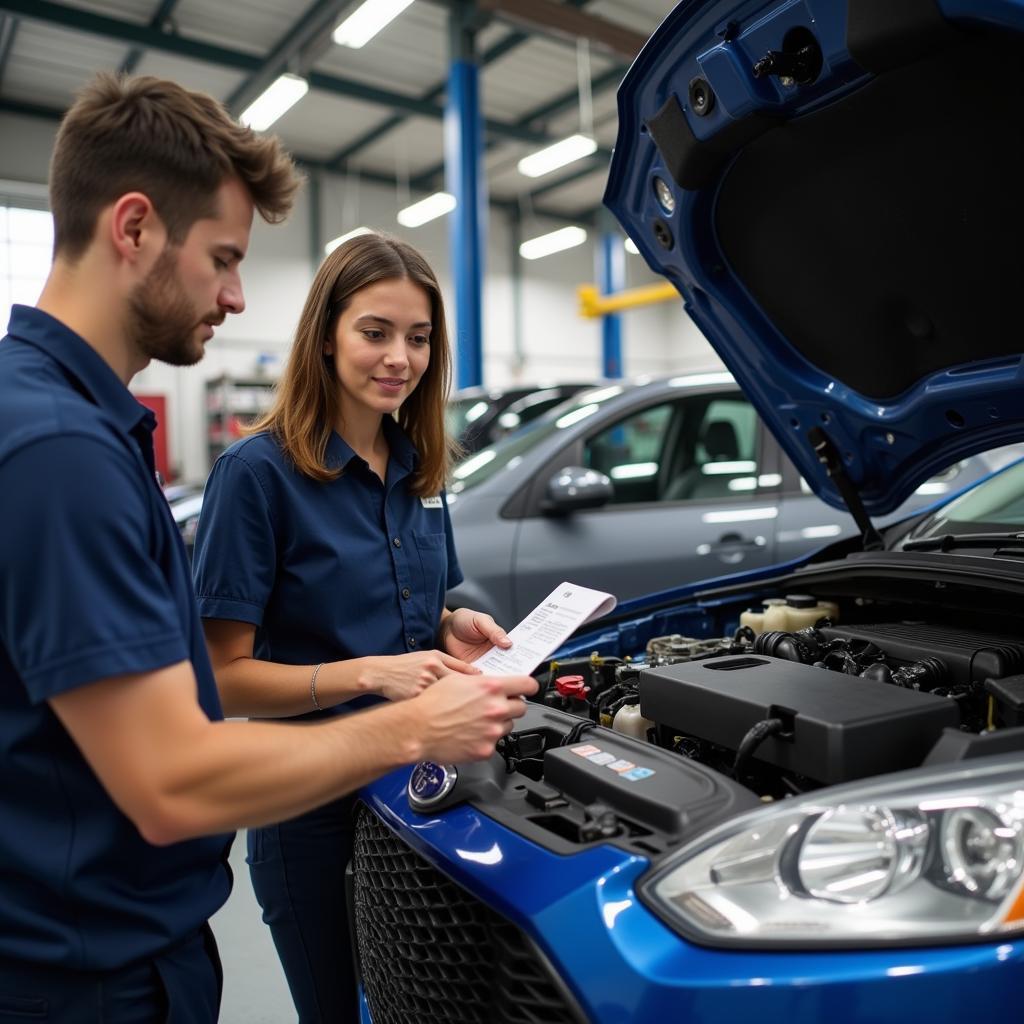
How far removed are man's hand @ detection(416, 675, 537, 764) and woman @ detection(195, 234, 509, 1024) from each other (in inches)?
10.8

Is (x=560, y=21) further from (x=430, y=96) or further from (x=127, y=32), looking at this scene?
(x=127, y=32)

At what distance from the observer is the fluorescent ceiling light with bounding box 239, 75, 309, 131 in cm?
845

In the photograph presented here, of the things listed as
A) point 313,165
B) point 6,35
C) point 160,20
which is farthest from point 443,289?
point 6,35

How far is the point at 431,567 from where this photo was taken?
1774 mm

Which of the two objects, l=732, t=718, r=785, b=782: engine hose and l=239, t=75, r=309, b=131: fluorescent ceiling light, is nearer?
l=732, t=718, r=785, b=782: engine hose

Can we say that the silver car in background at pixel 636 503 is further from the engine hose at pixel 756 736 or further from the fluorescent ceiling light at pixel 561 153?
the fluorescent ceiling light at pixel 561 153

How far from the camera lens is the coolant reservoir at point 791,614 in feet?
6.81

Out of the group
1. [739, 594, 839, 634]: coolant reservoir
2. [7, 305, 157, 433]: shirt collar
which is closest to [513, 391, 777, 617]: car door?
[739, 594, 839, 634]: coolant reservoir

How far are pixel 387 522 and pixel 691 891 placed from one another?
36.0 inches

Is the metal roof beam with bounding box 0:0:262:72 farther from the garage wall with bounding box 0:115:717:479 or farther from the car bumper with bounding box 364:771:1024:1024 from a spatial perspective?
the car bumper with bounding box 364:771:1024:1024

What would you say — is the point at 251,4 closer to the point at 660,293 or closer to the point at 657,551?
the point at 660,293

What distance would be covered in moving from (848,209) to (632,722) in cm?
110

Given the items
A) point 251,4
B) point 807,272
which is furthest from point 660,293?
point 807,272

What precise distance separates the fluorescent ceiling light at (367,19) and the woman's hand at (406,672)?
23.5 feet
